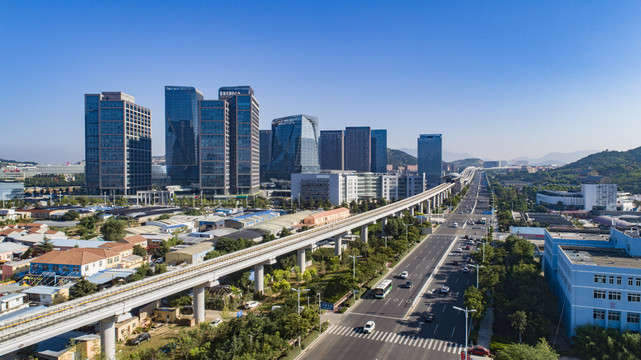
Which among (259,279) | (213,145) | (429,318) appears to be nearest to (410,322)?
(429,318)

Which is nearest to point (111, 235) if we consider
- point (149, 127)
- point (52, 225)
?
point (52, 225)

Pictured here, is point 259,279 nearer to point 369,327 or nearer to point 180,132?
point 369,327

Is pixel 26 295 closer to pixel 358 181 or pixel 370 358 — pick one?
pixel 370 358

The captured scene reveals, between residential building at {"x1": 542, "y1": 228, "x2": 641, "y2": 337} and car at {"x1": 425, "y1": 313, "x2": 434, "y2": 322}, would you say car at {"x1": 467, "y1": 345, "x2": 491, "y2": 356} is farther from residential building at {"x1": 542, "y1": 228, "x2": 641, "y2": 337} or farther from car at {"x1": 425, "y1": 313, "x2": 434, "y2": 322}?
residential building at {"x1": 542, "y1": 228, "x2": 641, "y2": 337}

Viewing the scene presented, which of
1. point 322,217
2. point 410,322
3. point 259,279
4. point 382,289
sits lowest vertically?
point 410,322

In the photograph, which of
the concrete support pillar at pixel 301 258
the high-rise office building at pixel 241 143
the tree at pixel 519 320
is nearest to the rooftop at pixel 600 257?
the tree at pixel 519 320
